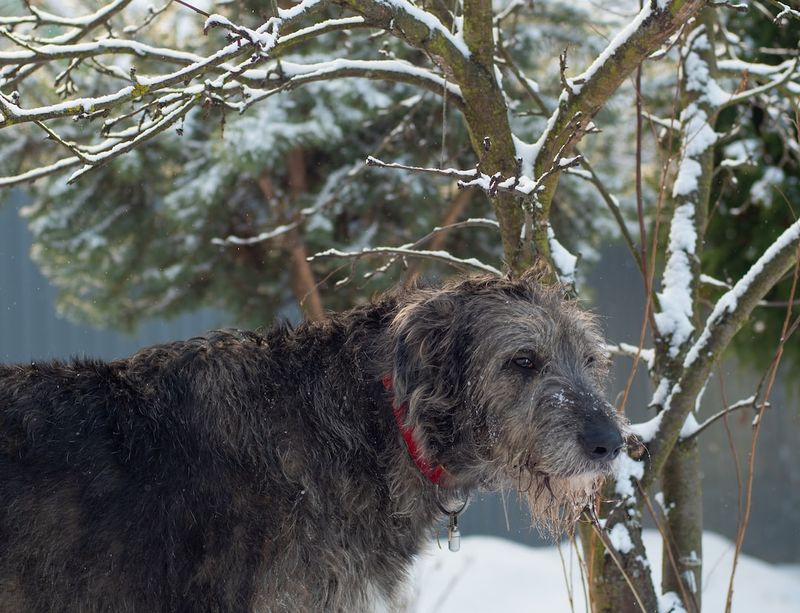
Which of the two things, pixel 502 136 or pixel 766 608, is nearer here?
pixel 502 136

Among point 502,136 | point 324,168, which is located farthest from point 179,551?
point 324,168

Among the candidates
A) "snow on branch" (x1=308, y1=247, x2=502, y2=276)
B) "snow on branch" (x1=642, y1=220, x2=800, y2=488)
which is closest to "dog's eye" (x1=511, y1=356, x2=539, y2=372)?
"snow on branch" (x1=308, y1=247, x2=502, y2=276)

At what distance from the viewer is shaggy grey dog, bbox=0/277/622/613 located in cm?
266

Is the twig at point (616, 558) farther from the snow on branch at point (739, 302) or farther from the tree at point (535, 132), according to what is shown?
the snow on branch at point (739, 302)

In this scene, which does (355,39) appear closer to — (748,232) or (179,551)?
(748,232)

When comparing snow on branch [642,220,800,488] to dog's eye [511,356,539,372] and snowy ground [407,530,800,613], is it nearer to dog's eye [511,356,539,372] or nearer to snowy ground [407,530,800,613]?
dog's eye [511,356,539,372]

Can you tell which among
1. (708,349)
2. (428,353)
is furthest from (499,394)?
(708,349)

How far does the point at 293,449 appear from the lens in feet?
9.57

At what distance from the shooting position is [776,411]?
10.0 meters

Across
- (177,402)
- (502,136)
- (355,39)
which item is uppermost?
Answer: (355,39)

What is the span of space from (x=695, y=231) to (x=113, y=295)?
5.36 m

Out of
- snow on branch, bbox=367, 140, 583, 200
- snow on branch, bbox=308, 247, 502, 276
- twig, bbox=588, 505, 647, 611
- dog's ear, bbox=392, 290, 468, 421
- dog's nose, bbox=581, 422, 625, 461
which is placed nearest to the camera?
snow on branch, bbox=367, 140, 583, 200

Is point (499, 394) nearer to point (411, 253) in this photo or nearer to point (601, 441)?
point (601, 441)

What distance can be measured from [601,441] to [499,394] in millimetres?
362
